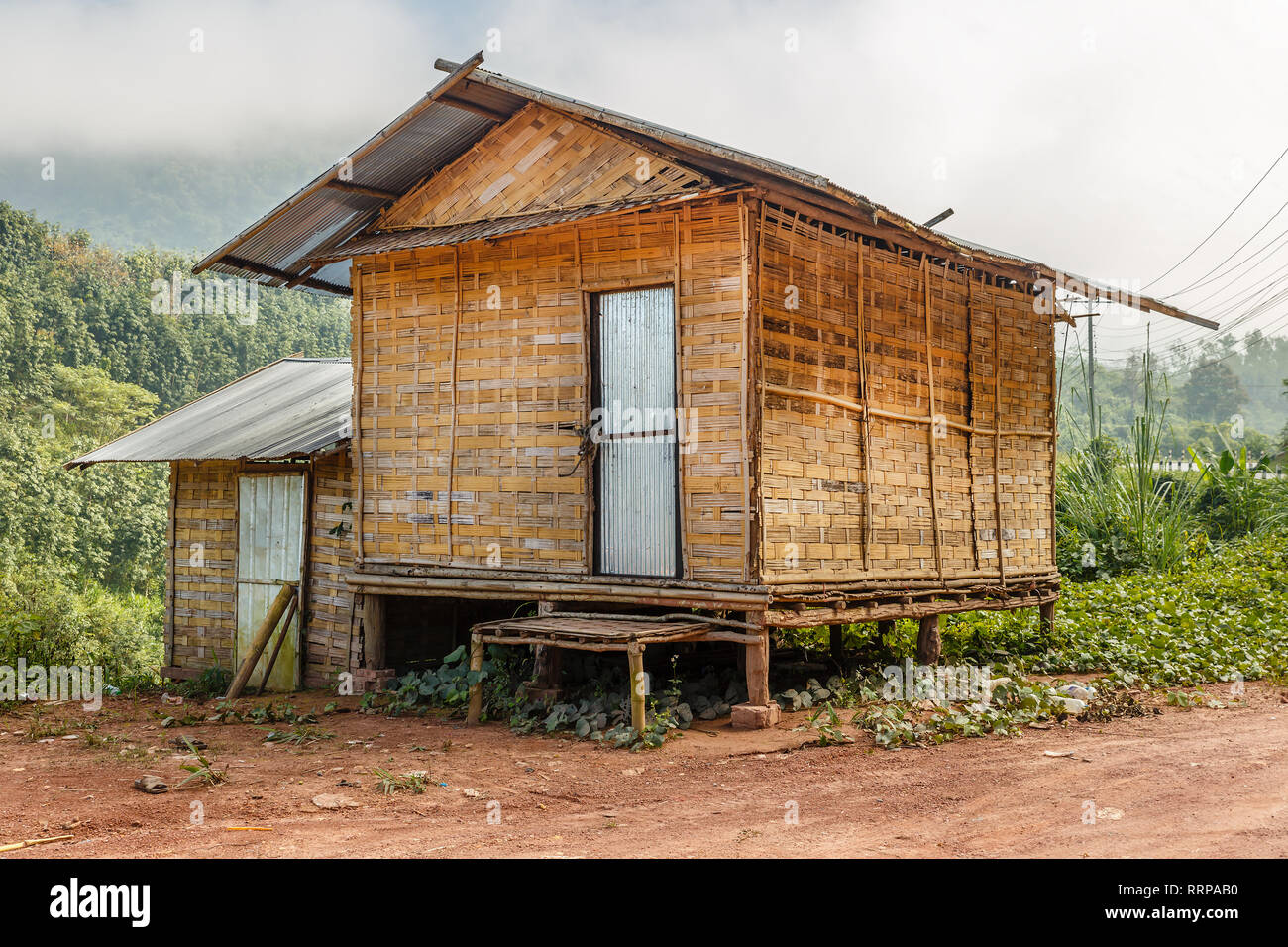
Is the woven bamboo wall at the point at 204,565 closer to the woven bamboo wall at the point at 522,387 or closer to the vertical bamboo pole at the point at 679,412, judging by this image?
the woven bamboo wall at the point at 522,387

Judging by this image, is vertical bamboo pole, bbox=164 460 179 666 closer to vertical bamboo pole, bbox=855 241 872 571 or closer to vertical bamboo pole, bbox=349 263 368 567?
vertical bamboo pole, bbox=349 263 368 567

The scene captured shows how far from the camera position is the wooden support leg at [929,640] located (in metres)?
10.9

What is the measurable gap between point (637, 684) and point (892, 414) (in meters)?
3.72

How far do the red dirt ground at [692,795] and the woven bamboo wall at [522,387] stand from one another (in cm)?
184

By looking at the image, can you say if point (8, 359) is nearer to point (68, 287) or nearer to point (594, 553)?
point (68, 287)

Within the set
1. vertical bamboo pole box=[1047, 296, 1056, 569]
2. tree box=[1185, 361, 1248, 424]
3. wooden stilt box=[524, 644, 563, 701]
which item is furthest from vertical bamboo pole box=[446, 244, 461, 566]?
tree box=[1185, 361, 1248, 424]

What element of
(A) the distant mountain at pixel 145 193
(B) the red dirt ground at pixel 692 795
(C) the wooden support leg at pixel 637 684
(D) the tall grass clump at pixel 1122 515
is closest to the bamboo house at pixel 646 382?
(C) the wooden support leg at pixel 637 684

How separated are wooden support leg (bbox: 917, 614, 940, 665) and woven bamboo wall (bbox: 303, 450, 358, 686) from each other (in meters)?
6.13

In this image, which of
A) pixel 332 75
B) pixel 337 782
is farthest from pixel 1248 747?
pixel 332 75

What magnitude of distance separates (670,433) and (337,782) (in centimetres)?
380

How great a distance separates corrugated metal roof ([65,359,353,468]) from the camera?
11.8 meters

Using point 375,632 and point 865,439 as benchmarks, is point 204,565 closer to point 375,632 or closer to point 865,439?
point 375,632

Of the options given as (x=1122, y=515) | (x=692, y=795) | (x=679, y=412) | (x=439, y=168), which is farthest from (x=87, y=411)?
(x=692, y=795)

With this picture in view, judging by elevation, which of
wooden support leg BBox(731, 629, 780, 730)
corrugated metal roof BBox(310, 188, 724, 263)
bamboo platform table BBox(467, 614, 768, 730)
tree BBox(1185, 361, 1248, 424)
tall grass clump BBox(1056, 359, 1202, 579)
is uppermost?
tree BBox(1185, 361, 1248, 424)
